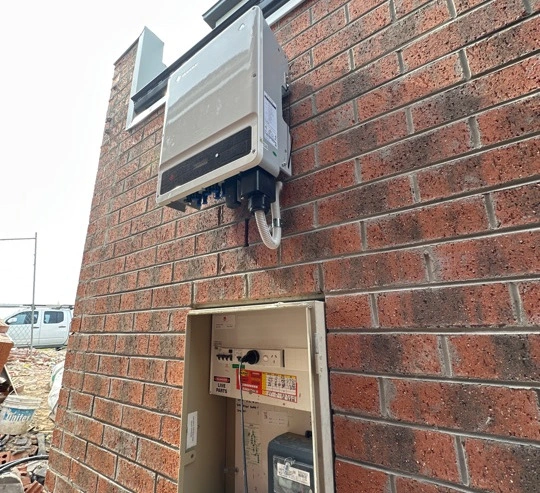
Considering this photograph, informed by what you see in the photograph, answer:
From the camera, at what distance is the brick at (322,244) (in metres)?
0.81

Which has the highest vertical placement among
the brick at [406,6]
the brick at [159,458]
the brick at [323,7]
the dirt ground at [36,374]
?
the brick at [323,7]

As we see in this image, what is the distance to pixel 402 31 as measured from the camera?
34.2 inches

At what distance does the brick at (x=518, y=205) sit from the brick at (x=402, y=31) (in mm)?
502

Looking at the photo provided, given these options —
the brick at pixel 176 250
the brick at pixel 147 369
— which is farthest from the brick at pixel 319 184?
the brick at pixel 147 369

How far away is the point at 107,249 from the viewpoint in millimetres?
1633

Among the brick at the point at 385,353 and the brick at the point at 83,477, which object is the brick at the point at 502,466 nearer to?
the brick at the point at 385,353

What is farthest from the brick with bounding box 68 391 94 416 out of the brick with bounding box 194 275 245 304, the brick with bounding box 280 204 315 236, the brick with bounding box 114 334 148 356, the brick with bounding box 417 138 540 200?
the brick with bounding box 417 138 540 200

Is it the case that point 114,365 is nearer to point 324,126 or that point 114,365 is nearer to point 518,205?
point 324,126

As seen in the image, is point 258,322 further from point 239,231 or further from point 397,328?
point 397,328

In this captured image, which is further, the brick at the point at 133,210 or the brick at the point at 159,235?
the brick at the point at 133,210

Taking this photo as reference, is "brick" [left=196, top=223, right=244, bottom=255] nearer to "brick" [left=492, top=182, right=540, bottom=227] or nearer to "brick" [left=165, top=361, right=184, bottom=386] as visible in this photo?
"brick" [left=165, top=361, right=184, bottom=386]

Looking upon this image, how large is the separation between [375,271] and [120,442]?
1.18 metres

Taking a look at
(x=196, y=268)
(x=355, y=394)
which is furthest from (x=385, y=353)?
(x=196, y=268)

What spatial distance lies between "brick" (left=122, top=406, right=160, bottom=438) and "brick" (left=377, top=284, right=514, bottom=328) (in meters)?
0.89
